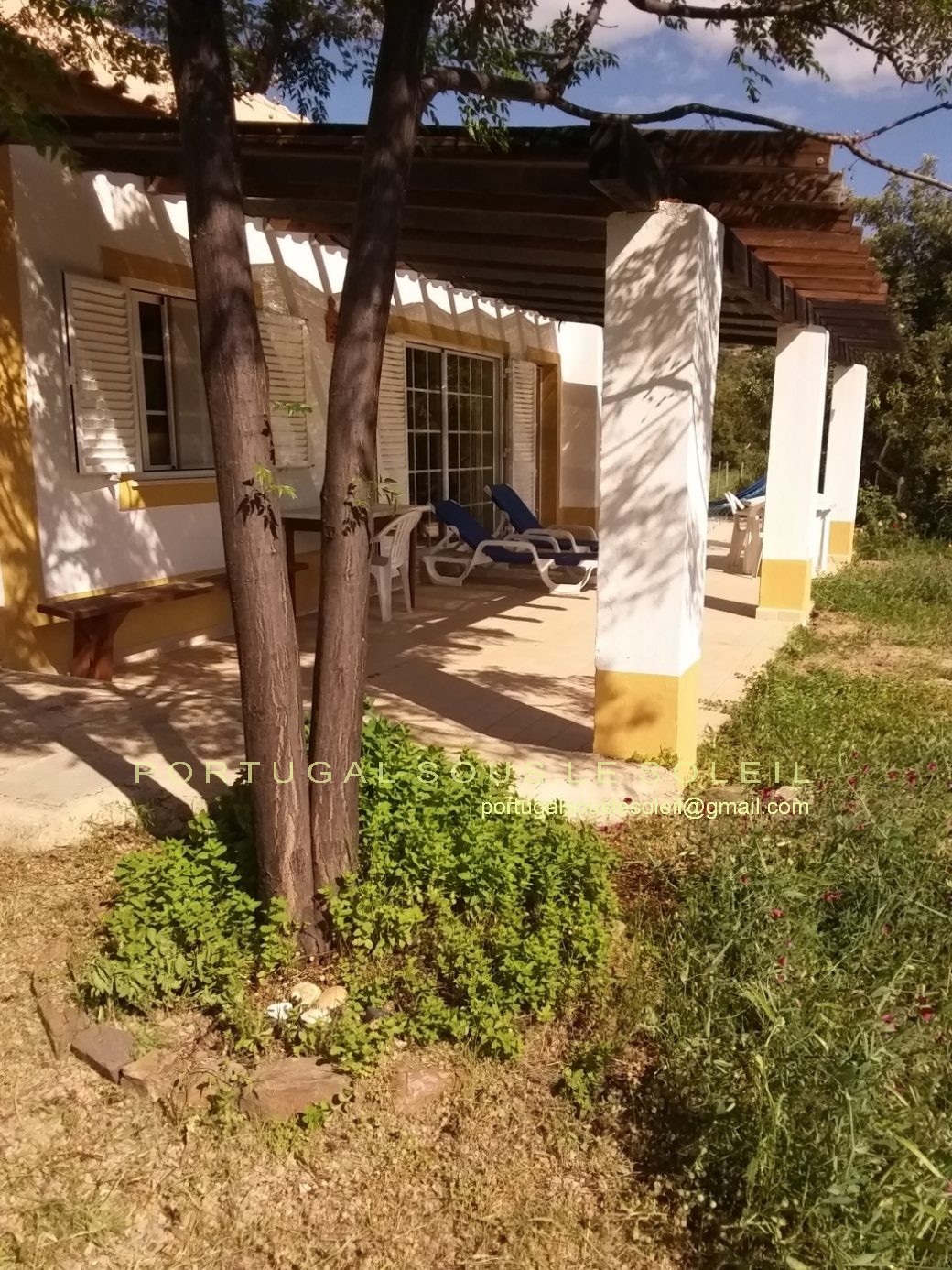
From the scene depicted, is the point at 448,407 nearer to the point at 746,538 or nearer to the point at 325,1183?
the point at 746,538

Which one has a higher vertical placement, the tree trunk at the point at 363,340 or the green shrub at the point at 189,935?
the tree trunk at the point at 363,340

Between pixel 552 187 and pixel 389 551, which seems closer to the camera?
pixel 552 187

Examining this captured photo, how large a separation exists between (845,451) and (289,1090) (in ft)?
39.7

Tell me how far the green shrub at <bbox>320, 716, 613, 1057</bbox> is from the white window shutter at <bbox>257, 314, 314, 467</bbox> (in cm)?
488

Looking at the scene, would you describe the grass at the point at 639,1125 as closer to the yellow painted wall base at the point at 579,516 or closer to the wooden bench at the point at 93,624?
the wooden bench at the point at 93,624

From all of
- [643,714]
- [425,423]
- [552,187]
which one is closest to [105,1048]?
[643,714]

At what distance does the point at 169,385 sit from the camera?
6.78 metres

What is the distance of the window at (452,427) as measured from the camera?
1031 centimetres

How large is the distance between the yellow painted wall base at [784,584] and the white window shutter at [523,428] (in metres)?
4.30

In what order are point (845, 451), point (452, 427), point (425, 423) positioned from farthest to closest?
point (845, 451)
point (452, 427)
point (425, 423)

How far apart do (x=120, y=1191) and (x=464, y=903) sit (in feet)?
3.93

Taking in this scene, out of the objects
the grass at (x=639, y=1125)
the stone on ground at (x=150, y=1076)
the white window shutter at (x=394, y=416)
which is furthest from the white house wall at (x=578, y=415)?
the stone on ground at (x=150, y=1076)

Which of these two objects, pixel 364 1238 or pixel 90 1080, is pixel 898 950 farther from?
pixel 90 1080

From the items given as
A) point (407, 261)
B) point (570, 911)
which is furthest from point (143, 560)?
point (570, 911)
